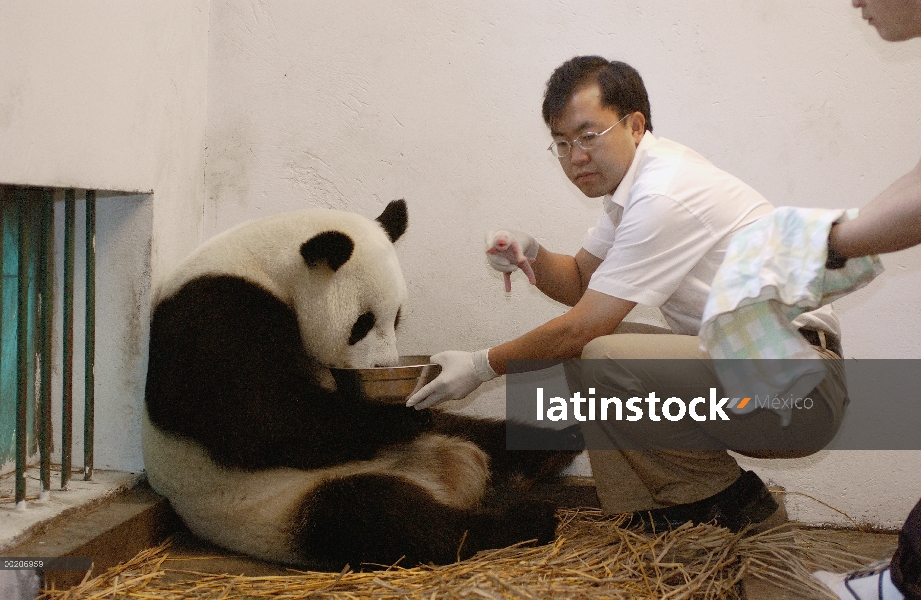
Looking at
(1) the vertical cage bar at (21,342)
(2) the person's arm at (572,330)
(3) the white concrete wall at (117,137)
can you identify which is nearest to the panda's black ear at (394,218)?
(2) the person's arm at (572,330)

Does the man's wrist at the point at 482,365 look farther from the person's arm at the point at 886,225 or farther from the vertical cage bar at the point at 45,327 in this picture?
the vertical cage bar at the point at 45,327

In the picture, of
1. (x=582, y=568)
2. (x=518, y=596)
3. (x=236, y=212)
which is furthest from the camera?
(x=236, y=212)

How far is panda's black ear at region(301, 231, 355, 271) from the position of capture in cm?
258

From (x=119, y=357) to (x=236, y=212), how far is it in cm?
97

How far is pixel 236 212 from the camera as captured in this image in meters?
3.67

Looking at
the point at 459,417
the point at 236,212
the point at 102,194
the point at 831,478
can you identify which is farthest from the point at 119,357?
the point at 831,478

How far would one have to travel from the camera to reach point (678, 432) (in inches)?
102

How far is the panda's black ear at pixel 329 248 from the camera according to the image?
2580 mm

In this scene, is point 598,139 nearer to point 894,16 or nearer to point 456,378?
point 456,378

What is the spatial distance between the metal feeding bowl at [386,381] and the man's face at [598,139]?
950 millimetres

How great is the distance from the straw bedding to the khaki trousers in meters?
0.15

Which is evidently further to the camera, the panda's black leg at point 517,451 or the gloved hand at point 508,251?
the panda's black leg at point 517,451

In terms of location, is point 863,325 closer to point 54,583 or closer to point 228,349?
point 228,349

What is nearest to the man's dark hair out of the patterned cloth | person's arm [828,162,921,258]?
the patterned cloth
